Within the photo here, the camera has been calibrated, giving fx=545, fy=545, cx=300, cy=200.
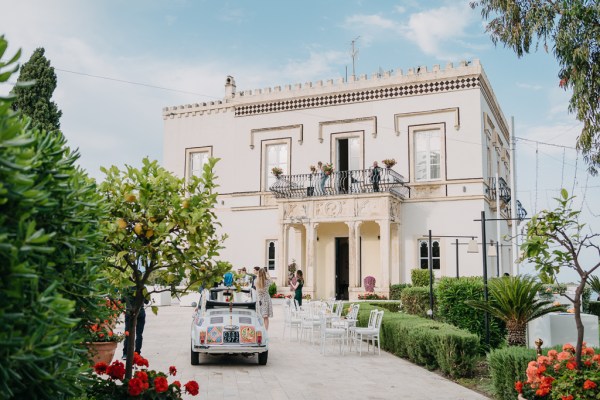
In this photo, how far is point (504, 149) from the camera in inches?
1160

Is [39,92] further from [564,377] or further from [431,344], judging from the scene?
[564,377]

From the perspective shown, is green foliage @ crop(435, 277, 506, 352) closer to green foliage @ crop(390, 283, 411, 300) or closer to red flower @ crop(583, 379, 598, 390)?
red flower @ crop(583, 379, 598, 390)

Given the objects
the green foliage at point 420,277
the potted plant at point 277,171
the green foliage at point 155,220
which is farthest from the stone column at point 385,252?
the green foliage at point 155,220

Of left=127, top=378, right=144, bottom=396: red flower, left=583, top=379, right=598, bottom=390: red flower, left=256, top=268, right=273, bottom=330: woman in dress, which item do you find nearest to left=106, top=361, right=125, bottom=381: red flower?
left=127, top=378, right=144, bottom=396: red flower

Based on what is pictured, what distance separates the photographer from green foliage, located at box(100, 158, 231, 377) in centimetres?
497

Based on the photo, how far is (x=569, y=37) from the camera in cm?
1309

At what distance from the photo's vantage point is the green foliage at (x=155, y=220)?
4.97 metres

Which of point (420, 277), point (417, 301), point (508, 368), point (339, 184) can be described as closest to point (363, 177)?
point (339, 184)

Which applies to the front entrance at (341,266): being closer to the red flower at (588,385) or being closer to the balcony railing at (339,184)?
the balcony railing at (339,184)

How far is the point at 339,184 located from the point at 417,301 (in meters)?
9.84

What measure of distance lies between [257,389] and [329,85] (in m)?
19.4

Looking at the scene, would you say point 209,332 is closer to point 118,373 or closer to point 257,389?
point 257,389

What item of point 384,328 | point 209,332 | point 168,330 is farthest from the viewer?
point 168,330

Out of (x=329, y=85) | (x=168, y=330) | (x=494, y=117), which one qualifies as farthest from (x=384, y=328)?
(x=494, y=117)
